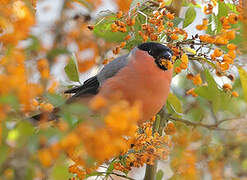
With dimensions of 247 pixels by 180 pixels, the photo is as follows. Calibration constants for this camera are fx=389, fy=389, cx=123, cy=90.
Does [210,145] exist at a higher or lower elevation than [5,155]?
lower

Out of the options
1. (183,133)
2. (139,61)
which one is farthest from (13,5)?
(183,133)

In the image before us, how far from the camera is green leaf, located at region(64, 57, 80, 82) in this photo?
1484 millimetres

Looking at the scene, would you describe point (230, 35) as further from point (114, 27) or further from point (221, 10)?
point (114, 27)

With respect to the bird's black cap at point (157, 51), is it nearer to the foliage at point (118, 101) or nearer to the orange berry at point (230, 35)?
the foliage at point (118, 101)

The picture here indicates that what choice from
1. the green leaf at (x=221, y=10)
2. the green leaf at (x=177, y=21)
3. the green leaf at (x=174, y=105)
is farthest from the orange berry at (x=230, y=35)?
the green leaf at (x=174, y=105)

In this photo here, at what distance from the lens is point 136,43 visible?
147cm

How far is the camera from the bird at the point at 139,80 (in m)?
1.32

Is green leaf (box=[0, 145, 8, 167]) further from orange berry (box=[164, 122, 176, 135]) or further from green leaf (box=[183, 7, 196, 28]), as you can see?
green leaf (box=[183, 7, 196, 28])

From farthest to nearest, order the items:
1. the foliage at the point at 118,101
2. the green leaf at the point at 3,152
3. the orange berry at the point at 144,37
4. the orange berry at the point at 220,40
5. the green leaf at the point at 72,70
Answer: the green leaf at the point at 72,70, the orange berry at the point at 144,37, the orange berry at the point at 220,40, the green leaf at the point at 3,152, the foliage at the point at 118,101

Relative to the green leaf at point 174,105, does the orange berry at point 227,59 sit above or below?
above

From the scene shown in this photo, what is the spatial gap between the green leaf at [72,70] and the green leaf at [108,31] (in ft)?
0.48

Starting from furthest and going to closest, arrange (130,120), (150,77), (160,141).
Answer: (150,77), (160,141), (130,120)

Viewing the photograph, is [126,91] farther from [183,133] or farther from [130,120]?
[130,120]

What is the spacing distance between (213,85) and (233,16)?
0.85 ft
